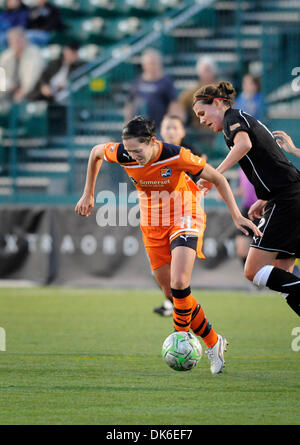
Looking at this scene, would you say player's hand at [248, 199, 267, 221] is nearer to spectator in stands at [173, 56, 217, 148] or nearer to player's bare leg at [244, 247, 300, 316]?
player's bare leg at [244, 247, 300, 316]

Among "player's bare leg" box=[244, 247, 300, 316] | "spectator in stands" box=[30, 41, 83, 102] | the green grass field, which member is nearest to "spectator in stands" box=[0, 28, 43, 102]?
"spectator in stands" box=[30, 41, 83, 102]

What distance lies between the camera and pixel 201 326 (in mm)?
6293

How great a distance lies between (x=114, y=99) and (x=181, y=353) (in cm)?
859

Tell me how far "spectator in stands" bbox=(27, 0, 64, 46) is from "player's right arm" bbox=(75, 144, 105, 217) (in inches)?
442

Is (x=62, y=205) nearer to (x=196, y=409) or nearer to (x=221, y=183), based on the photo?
(x=221, y=183)

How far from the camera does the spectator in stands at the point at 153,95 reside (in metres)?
13.4

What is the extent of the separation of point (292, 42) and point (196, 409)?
32.5 ft

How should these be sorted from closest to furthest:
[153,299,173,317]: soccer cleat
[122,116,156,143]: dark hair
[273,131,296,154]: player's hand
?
1. [122,116,156,143]: dark hair
2. [273,131,296,154]: player's hand
3. [153,299,173,317]: soccer cleat

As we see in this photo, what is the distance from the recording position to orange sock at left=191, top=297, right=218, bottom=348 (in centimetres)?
625

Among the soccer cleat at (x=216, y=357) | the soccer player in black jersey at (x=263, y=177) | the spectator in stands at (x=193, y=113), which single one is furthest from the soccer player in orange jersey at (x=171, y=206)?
the spectator in stands at (x=193, y=113)

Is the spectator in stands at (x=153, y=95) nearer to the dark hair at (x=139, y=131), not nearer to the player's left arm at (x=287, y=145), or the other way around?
the player's left arm at (x=287, y=145)

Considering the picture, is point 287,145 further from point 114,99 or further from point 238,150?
point 114,99

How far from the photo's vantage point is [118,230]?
12.8 metres
